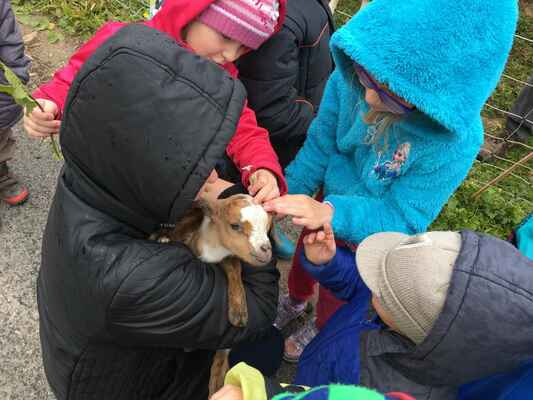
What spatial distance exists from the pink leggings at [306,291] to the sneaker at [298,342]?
0.13m

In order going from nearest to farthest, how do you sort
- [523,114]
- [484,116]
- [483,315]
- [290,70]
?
[483,315] → [290,70] → [523,114] → [484,116]

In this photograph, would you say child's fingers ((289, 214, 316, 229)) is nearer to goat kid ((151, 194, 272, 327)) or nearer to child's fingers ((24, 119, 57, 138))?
goat kid ((151, 194, 272, 327))

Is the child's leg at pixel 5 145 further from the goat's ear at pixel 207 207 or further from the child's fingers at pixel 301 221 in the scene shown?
the child's fingers at pixel 301 221

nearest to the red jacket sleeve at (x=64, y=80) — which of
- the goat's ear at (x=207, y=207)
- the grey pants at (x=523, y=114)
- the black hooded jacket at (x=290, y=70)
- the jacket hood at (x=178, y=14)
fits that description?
the jacket hood at (x=178, y=14)

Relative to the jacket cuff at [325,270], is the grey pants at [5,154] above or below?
below

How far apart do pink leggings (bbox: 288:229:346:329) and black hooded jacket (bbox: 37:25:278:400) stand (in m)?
0.93

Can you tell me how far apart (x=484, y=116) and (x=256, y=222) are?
4557mm

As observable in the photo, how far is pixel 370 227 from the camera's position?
1.97m

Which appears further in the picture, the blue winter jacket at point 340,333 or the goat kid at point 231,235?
the goat kid at point 231,235

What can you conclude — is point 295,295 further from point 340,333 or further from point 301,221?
point 301,221

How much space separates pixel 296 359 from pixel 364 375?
1.41m

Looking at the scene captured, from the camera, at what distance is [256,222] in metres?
1.73

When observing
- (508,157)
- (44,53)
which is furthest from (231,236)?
(508,157)

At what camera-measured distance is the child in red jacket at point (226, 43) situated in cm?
197
